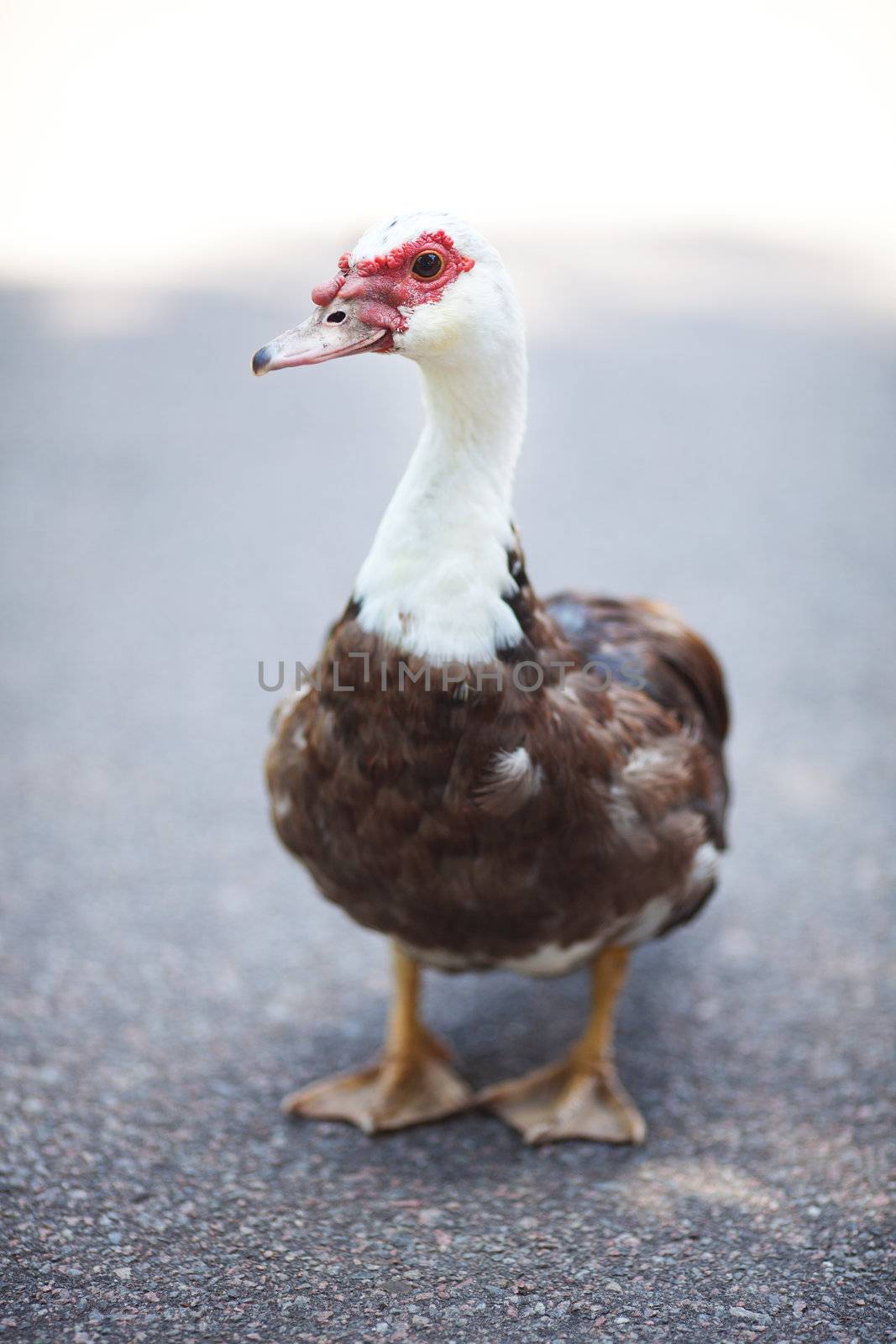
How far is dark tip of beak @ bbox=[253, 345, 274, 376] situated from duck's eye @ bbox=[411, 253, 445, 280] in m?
0.33

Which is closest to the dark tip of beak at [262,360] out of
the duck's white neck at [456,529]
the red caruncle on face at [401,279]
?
the red caruncle on face at [401,279]

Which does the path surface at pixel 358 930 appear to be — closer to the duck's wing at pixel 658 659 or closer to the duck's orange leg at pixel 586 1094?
the duck's orange leg at pixel 586 1094

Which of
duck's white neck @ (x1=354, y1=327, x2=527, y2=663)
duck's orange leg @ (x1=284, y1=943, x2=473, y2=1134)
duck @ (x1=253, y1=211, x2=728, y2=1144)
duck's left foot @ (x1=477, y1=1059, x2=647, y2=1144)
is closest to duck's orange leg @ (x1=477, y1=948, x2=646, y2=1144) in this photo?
duck's left foot @ (x1=477, y1=1059, x2=647, y2=1144)

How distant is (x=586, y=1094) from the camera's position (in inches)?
124

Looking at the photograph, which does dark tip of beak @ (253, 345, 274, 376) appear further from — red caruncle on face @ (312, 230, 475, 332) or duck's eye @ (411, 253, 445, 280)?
duck's eye @ (411, 253, 445, 280)

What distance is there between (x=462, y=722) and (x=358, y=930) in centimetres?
160

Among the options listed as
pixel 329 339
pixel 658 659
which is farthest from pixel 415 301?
pixel 658 659

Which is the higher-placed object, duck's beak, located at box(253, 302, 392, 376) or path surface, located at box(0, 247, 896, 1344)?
duck's beak, located at box(253, 302, 392, 376)

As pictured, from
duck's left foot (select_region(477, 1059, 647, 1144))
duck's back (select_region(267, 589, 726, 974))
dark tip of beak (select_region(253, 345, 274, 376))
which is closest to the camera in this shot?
dark tip of beak (select_region(253, 345, 274, 376))

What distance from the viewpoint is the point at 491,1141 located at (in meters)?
3.08

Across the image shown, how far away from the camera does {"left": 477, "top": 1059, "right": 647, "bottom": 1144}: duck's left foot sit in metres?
3.06

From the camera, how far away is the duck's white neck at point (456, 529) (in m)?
2.47

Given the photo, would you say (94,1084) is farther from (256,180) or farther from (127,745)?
(256,180)

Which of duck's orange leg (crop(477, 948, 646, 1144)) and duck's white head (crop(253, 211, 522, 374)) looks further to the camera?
duck's orange leg (crop(477, 948, 646, 1144))
